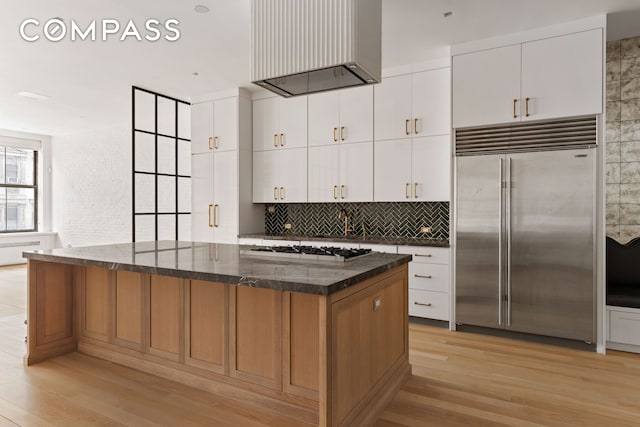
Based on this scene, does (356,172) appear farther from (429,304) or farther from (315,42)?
(315,42)

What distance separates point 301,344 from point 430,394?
959 millimetres

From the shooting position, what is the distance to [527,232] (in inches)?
139

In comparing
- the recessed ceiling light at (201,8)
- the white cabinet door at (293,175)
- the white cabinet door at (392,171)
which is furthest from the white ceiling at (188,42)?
the white cabinet door at (293,175)

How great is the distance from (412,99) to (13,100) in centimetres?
556

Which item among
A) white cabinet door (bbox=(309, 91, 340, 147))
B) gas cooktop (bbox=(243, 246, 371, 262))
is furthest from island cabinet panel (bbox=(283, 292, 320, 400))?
white cabinet door (bbox=(309, 91, 340, 147))

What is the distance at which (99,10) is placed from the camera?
3.19 metres

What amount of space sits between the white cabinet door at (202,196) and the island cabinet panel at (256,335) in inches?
123

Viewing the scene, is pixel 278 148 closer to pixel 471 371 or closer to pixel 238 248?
pixel 238 248

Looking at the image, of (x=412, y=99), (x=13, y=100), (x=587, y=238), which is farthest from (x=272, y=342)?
(x=13, y=100)

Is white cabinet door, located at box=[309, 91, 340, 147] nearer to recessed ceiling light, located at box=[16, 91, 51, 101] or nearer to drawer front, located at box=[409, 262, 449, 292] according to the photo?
drawer front, located at box=[409, 262, 449, 292]

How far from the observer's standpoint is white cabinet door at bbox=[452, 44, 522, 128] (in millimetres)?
3604

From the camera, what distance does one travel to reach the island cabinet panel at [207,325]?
2.46m

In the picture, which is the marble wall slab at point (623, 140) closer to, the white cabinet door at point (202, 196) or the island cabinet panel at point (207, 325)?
the island cabinet panel at point (207, 325)

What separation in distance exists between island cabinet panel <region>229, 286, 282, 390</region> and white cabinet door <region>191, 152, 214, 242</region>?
3.13 meters
